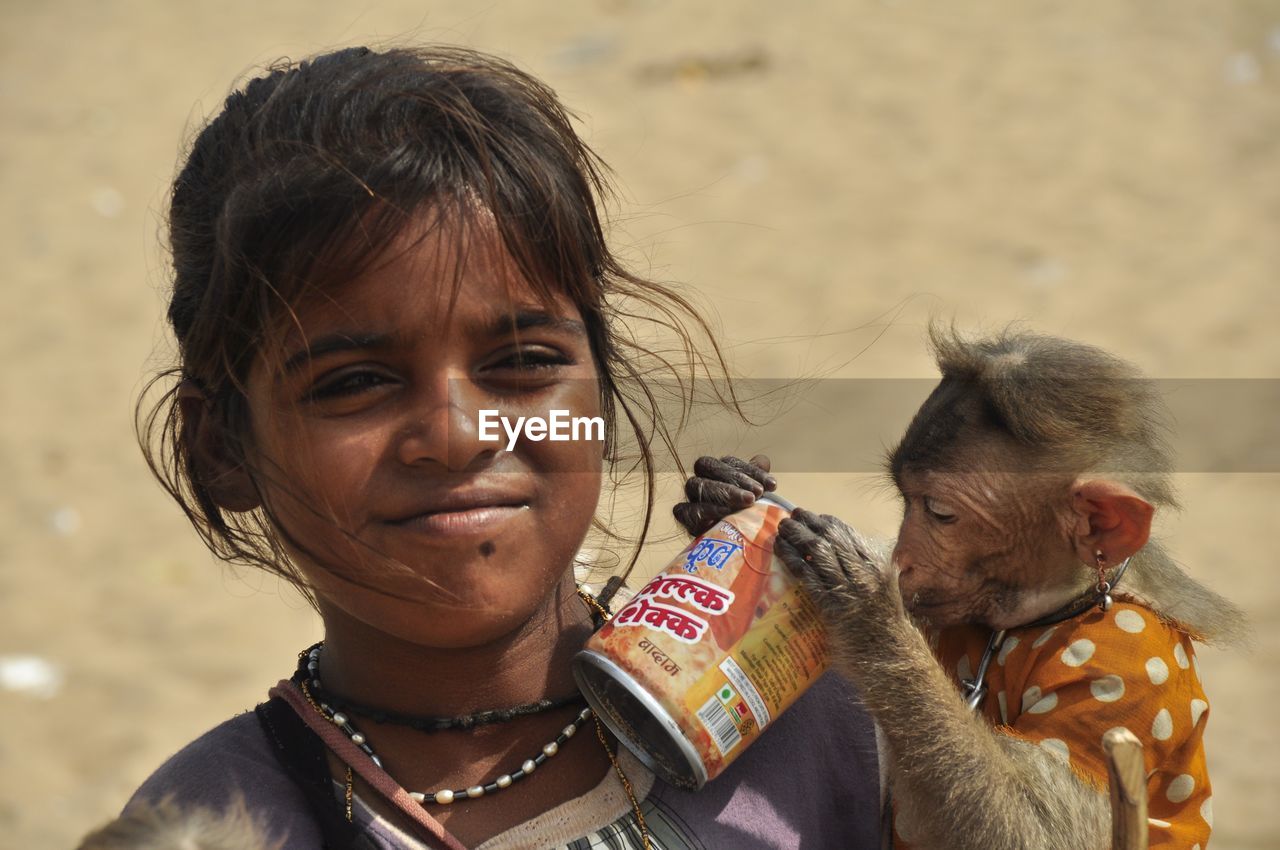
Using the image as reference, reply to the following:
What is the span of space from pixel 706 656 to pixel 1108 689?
57cm

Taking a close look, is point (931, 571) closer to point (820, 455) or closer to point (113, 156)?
point (820, 455)

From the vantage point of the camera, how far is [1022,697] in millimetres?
1894

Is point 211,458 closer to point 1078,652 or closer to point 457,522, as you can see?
point 457,522

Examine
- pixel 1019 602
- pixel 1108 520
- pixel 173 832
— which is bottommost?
pixel 1019 602

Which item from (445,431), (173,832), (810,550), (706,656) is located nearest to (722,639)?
(706,656)

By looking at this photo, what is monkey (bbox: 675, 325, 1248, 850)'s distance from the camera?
5.87 ft

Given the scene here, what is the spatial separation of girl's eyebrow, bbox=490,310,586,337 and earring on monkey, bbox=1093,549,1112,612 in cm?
80

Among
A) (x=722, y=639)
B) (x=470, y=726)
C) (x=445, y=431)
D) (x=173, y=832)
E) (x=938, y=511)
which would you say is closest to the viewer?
(x=173, y=832)

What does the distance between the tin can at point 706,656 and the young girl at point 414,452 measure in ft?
0.30

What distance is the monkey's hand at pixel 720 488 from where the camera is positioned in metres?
1.83

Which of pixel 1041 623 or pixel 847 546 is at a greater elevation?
pixel 847 546

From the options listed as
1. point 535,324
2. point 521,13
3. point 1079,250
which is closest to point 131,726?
point 535,324

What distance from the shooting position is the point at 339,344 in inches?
60.7

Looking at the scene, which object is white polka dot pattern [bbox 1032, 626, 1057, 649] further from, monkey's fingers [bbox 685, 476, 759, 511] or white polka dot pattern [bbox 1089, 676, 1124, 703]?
monkey's fingers [bbox 685, 476, 759, 511]
